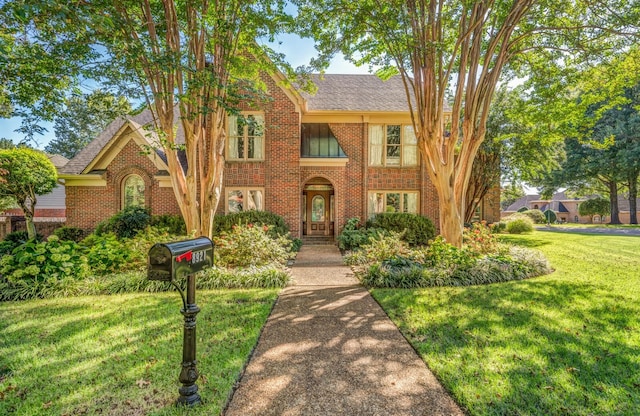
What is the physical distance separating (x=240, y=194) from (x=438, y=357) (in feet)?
35.8

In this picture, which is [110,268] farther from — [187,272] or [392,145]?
[392,145]

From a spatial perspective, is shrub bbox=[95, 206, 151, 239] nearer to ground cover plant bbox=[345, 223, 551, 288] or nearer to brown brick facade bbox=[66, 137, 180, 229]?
brown brick facade bbox=[66, 137, 180, 229]

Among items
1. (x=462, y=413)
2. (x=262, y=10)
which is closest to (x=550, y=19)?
(x=262, y=10)

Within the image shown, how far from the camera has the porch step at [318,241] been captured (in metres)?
13.9

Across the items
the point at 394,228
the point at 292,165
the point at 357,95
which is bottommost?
the point at 394,228

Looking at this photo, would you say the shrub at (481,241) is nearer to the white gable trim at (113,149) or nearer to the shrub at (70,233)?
the white gable trim at (113,149)

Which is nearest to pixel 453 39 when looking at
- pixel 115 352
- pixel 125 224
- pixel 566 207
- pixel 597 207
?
pixel 115 352

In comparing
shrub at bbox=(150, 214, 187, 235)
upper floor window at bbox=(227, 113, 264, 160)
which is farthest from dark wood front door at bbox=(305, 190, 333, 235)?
shrub at bbox=(150, 214, 187, 235)

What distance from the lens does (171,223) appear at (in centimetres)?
1224

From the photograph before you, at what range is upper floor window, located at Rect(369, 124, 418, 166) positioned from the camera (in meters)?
14.2

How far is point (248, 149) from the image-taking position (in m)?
13.0

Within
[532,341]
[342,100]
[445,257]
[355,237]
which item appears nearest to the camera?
[532,341]

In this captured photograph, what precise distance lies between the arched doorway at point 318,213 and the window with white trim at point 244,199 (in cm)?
344

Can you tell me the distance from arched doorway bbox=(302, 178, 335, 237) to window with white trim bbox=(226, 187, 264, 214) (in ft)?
11.3
